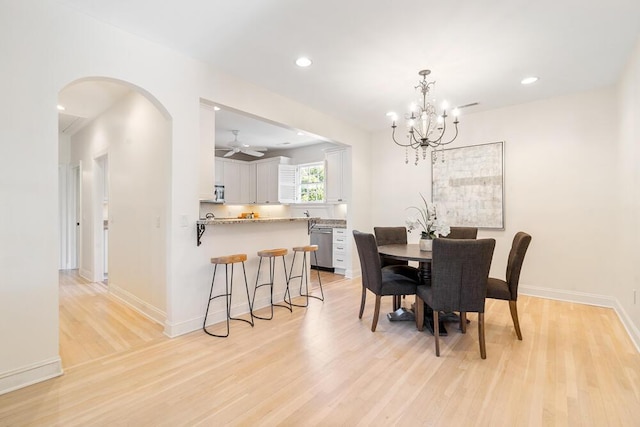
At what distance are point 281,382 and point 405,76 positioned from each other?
3184 mm

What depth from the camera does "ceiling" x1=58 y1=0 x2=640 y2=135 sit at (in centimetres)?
224

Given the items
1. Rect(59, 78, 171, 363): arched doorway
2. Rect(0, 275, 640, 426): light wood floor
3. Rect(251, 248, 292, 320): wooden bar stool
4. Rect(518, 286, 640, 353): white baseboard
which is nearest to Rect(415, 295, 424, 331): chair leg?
Rect(0, 275, 640, 426): light wood floor

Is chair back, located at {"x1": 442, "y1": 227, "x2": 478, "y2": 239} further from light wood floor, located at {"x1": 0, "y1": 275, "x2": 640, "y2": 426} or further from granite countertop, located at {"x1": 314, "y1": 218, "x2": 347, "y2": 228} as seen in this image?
granite countertop, located at {"x1": 314, "y1": 218, "x2": 347, "y2": 228}

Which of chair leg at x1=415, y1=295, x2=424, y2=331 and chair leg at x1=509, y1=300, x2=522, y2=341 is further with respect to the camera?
chair leg at x1=415, y1=295, x2=424, y2=331

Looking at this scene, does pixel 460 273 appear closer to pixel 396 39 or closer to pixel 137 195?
pixel 396 39

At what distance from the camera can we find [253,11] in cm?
228

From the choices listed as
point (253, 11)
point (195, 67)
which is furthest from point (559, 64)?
point (195, 67)

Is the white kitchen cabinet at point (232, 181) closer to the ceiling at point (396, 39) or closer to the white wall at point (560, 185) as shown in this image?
the ceiling at point (396, 39)

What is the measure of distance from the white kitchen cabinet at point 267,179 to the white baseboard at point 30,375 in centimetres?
518

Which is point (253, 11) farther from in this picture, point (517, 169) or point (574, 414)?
point (517, 169)

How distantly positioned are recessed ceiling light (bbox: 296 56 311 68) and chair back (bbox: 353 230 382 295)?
1.79 metres

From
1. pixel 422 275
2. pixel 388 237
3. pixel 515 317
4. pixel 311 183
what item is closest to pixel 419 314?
pixel 422 275

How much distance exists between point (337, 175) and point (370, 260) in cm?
298

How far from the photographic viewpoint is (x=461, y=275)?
240cm
